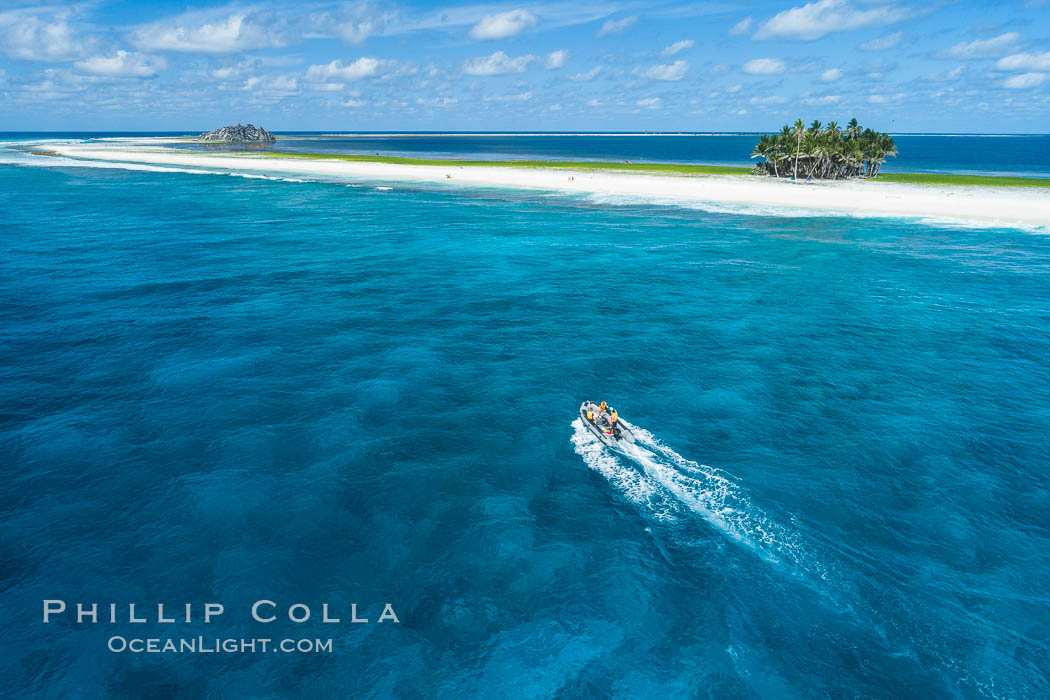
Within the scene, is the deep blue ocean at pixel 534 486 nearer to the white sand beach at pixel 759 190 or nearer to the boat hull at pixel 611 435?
the boat hull at pixel 611 435

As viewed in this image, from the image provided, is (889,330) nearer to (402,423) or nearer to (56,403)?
(402,423)

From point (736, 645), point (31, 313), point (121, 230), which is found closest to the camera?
point (736, 645)

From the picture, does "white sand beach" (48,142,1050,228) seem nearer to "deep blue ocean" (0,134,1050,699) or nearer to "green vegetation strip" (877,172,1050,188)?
"green vegetation strip" (877,172,1050,188)

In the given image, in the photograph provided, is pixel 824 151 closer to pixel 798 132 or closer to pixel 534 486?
pixel 798 132

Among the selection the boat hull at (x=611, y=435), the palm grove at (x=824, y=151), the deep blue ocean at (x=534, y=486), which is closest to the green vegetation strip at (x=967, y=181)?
the palm grove at (x=824, y=151)

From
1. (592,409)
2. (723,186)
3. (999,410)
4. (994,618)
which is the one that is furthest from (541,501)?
(723,186)

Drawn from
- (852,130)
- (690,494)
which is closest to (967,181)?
(852,130)

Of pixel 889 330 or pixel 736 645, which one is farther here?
pixel 889 330

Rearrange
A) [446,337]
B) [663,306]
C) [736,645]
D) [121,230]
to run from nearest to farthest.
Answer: [736,645] → [446,337] → [663,306] → [121,230]
